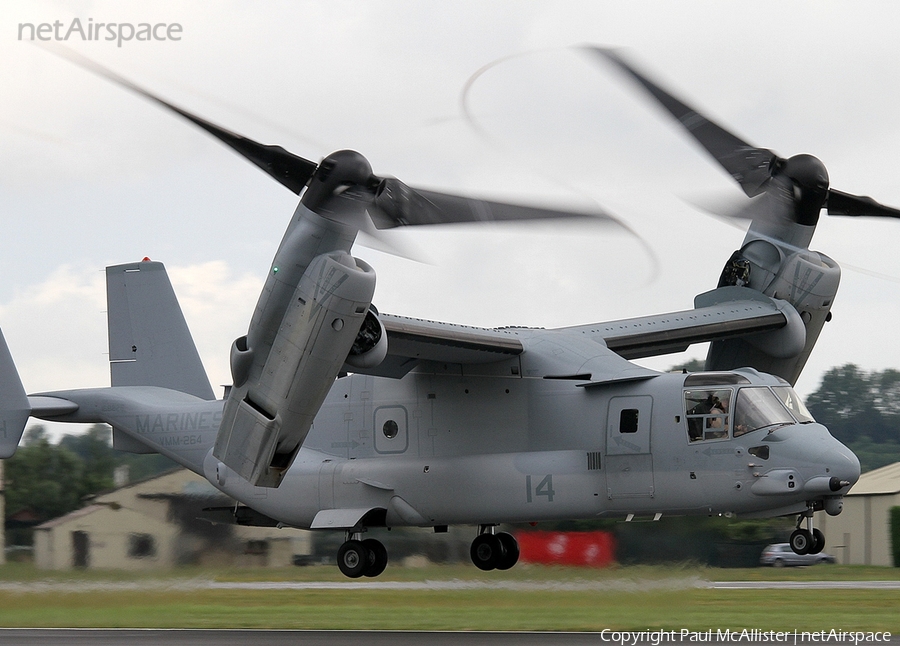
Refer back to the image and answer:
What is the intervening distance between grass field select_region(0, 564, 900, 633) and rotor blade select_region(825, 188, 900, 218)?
231 inches

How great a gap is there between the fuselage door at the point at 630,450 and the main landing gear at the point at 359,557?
3.67m

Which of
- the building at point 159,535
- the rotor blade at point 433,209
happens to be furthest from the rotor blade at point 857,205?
the building at point 159,535

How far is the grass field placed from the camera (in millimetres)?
14727

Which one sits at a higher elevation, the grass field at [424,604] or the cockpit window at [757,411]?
the cockpit window at [757,411]

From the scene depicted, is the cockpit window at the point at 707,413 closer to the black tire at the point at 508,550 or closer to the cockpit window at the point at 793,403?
the cockpit window at the point at 793,403

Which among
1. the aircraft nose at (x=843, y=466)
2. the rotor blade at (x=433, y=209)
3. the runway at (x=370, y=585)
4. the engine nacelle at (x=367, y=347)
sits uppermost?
the rotor blade at (x=433, y=209)

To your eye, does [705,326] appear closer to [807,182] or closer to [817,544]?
[807,182]

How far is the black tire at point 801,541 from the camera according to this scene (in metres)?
14.1

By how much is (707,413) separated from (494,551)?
3924mm

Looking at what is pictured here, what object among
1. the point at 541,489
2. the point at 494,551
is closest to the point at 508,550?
the point at 494,551

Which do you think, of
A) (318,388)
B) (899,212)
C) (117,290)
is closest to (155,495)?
(117,290)

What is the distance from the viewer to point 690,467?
14570 millimetres

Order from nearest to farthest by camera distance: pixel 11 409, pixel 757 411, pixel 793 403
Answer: pixel 757 411, pixel 793 403, pixel 11 409

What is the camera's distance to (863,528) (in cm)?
2697
